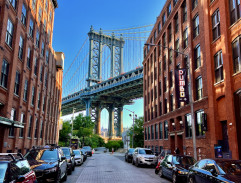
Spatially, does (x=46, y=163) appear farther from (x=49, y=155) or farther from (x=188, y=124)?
(x=188, y=124)

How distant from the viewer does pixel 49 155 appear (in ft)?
39.4

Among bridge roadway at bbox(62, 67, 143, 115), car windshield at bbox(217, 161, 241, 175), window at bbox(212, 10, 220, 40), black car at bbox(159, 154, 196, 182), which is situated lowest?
black car at bbox(159, 154, 196, 182)

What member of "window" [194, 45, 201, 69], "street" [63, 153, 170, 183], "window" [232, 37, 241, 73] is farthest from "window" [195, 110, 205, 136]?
"window" [232, 37, 241, 73]

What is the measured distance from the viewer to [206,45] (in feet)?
68.7

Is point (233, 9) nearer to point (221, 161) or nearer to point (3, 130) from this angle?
point (221, 161)

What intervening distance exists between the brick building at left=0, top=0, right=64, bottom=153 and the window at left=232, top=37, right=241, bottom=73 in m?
15.5

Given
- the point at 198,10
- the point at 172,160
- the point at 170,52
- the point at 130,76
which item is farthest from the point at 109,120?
the point at 172,160

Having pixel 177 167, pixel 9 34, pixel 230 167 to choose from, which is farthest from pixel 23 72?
pixel 230 167

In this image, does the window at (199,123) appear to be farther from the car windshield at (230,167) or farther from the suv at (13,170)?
the suv at (13,170)

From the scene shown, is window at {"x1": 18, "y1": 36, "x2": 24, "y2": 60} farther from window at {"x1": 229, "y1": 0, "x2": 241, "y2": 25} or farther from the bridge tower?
the bridge tower

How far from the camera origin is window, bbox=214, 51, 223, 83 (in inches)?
749

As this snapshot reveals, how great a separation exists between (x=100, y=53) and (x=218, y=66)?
86.0 meters

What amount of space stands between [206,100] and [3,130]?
16.4 m

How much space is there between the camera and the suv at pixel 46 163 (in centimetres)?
1020
